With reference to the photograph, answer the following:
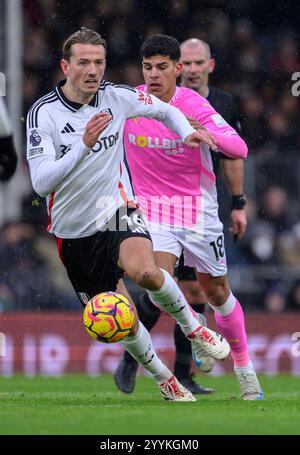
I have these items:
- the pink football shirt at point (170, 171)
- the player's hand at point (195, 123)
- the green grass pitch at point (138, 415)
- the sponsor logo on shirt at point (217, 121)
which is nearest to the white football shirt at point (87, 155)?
the player's hand at point (195, 123)

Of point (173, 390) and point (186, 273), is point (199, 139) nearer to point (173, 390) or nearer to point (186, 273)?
point (173, 390)

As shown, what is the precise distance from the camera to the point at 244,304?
1293cm

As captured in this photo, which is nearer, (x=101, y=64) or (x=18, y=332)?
(x=101, y=64)

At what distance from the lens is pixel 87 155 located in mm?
7211

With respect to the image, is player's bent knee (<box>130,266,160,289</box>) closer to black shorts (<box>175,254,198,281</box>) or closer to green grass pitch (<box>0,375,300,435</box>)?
green grass pitch (<box>0,375,300,435</box>)

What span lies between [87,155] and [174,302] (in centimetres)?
104

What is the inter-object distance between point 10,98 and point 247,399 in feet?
22.2

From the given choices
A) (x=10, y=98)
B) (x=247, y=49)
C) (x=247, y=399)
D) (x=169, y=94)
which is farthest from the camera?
(x=247, y=49)

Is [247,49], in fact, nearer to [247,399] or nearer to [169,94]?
[169,94]

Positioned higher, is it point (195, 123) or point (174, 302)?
point (195, 123)

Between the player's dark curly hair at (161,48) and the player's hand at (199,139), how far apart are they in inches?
40.1

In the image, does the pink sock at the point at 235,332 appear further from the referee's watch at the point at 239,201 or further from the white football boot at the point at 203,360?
the referee's watch at the point at 239,201

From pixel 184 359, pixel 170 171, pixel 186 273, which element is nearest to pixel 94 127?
pixel 170 171
